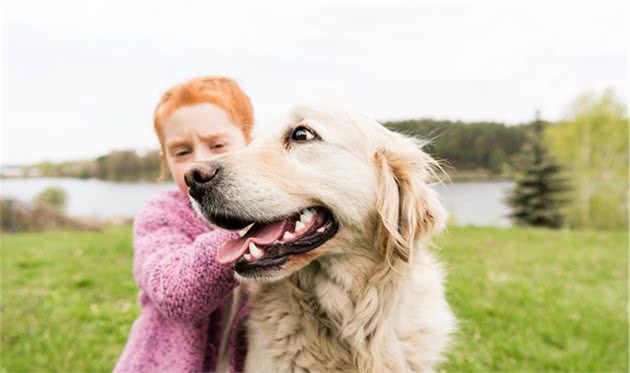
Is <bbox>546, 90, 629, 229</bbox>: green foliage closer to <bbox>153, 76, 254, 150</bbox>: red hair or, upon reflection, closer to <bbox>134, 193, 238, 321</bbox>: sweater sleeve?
<bbox>153, 76, 254, 150</bbox>: red hair

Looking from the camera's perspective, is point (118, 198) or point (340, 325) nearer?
point (340, 325)

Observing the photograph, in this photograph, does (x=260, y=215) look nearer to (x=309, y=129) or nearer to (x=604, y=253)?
(x=309, y=129)

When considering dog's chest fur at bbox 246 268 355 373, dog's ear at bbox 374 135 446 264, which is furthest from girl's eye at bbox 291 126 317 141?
dog's chest fur at bbox 246 268 355 373

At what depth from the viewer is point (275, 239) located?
1974 millimetres

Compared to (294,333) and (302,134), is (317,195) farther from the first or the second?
(294,333)

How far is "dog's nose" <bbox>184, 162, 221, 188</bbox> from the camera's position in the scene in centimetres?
188

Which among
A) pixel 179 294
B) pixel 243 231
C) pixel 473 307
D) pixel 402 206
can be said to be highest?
pixel 402 206

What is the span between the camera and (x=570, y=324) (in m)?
5.11

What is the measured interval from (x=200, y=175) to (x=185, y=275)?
44 cm

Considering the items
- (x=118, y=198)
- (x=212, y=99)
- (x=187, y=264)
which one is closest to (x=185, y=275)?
(x=187, y=264)

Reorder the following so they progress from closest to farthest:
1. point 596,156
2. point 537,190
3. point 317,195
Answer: point 317,195 → point 537,190 → point 596,156

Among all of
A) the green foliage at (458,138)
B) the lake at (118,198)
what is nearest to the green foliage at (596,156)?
the lake at (118,198)

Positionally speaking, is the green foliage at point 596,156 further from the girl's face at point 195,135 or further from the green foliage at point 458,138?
the girl's face at point 195,135

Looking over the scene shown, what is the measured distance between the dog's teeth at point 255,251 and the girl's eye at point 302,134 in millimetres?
574
